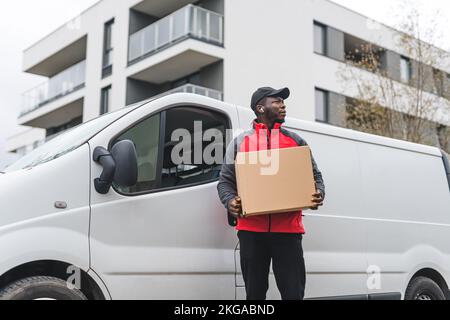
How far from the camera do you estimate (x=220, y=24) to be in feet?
59.3

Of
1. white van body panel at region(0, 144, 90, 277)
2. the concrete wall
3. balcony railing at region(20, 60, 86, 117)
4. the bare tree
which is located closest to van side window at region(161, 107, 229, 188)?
white van body panel at region(0, 144, 90, 277)

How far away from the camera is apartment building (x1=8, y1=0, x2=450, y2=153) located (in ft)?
58.1

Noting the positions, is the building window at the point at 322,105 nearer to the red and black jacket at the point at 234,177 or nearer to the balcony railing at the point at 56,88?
the balcony railing at the point at 56,88

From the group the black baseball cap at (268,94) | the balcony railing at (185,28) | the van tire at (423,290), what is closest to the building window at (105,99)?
the balcony railing at (185,28)

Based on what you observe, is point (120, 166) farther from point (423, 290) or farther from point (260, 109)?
point (423, 290)

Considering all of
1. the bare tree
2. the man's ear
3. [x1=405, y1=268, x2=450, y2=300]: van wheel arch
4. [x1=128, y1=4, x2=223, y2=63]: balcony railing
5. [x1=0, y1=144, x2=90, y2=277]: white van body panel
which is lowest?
[x1=405, y1=268, x2=450, y2=300]: van wheel arch

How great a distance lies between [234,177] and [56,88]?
24.0 meters

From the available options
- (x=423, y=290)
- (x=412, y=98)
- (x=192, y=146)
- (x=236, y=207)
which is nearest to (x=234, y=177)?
(x=236, y=207)

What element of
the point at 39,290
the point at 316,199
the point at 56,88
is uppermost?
the point at 56,88

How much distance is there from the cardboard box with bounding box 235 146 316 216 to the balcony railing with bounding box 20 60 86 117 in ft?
71.3

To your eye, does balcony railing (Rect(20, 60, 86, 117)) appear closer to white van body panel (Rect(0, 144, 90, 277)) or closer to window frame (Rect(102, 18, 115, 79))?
window frame (Rect(102, 18, 115, 79))

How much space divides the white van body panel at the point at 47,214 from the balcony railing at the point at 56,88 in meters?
21.6

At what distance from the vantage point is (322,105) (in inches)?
845

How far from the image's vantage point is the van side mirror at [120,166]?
3.36 m
